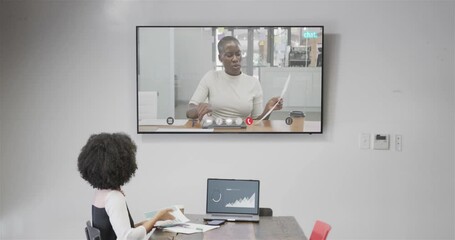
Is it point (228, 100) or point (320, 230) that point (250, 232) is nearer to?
point (320, 230)

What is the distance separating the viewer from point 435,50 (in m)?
4.40

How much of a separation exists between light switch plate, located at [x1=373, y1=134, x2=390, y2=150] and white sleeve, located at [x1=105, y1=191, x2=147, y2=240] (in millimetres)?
2264

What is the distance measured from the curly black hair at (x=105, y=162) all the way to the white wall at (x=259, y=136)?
1.58 m

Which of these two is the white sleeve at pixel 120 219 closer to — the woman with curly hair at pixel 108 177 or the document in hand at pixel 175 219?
the woman with curly hair at pixel 108 177

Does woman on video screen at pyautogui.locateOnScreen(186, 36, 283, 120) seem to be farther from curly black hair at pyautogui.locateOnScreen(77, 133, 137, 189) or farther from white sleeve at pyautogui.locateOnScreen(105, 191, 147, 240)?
white sleeve at pyautogui.locateOnScreen(105, 191, 147, 240)

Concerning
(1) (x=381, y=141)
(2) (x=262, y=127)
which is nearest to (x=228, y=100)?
(2) (x=262, y=127)

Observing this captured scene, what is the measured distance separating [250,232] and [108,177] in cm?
83

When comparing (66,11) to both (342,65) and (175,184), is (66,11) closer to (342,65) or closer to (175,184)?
(175,184)

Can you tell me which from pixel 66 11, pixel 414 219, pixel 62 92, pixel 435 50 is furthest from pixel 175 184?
pixel 435 50

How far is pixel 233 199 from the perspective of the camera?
135 inches

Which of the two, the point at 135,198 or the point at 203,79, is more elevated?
the point at 203,79

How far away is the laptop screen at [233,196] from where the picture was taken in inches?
135

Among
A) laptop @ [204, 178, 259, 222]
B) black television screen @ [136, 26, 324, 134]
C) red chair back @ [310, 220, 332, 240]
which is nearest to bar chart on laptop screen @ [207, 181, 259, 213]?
laptop @ [204, 178, 259, 222]

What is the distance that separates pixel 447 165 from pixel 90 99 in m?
2.84
